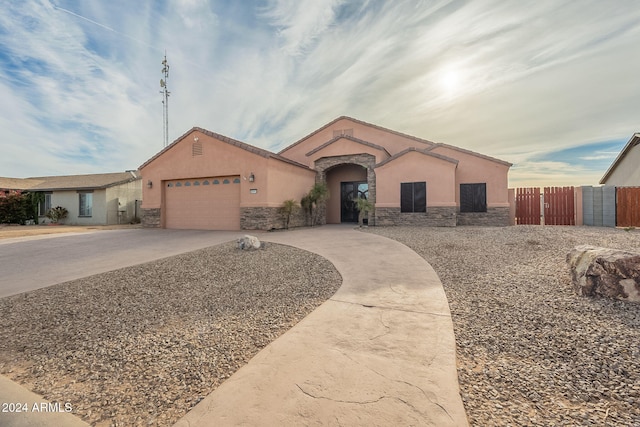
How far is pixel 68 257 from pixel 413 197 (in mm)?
14045

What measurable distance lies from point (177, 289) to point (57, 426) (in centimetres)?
311

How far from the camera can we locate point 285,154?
1977 cm

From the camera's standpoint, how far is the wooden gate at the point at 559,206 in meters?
13.8

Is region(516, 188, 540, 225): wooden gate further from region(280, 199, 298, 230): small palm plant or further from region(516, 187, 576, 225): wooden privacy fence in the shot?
region(280, 199, 298, 230): small palm plant

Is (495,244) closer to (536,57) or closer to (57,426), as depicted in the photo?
(536,57)

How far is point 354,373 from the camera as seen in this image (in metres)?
2.20

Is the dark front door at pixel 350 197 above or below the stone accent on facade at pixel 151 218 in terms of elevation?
→ above

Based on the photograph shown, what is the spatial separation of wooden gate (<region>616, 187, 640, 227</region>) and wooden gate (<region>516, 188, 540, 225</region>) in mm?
3140

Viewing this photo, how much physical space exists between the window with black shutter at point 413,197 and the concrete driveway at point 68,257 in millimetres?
10152

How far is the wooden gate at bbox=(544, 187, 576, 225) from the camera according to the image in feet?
45.4

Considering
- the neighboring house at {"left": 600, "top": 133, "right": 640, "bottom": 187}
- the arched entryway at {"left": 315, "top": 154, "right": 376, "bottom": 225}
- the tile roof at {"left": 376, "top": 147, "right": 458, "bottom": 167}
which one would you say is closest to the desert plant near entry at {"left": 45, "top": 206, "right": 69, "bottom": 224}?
the arched entryway at {"left": 315, "top": 154, "right": 376, "bottom": 225}

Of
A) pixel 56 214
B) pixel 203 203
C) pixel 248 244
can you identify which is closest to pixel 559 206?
pixel 248 244

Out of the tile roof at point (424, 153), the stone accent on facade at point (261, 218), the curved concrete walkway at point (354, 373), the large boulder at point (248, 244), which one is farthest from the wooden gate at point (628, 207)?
the large boulder at point (248, 244)

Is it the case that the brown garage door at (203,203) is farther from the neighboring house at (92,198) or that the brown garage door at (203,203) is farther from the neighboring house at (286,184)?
the neighboring house at (92,198)
